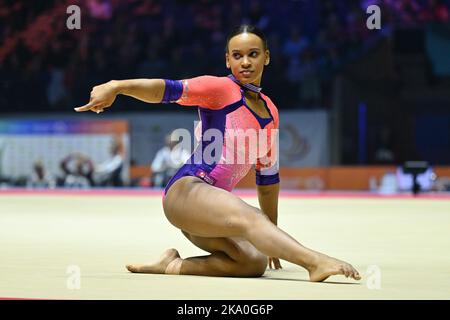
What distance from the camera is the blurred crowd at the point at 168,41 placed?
619 inches

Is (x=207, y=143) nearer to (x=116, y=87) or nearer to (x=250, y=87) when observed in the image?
(x=250, y=87)

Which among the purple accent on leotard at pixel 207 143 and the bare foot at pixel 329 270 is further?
the purple accent on leotard at pixel 207 143

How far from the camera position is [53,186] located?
1616 centimetres

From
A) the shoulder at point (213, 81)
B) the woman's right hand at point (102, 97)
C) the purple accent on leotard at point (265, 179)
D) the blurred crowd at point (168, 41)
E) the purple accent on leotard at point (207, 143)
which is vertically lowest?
the purple accent on leotard at point (265, 179)

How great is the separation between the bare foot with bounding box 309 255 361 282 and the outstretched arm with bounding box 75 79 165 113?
3.44 ft

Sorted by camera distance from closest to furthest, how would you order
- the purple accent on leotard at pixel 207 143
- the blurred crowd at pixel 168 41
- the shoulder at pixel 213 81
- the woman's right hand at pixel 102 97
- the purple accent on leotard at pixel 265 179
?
the woman's right hand at pixel 102 97, the shoulder at pixel 213 81, the purple accent on leotard at pixel 207 143, the purple accent on leotard at pixel 265 179, the blurred crowd at pixel 168 41

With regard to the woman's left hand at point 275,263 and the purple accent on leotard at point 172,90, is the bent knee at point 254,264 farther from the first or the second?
the purple accent on leotard at point 172,90

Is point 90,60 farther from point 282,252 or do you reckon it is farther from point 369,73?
point 282,252

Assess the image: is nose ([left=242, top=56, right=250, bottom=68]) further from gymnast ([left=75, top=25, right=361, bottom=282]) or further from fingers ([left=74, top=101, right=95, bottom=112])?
fingers ([left=74, top=101, right=95, bottom=112])

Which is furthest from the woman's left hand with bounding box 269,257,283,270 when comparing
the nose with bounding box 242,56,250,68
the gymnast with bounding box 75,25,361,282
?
the nose with bounding box 242,56,250,68

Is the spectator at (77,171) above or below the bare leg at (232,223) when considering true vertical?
below

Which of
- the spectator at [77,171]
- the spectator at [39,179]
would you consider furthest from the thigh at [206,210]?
the spectator at [39,179]

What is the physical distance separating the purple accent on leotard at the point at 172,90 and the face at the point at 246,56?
36 centimetres

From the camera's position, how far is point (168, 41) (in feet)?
55.8
